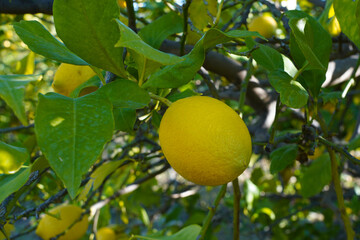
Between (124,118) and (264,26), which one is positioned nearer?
(124,118)

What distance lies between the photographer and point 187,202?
204 cm

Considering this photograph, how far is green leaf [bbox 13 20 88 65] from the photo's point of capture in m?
0.49

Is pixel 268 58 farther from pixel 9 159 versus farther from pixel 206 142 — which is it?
pixel 9 159

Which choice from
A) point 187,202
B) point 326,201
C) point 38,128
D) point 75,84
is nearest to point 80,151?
point 38,128

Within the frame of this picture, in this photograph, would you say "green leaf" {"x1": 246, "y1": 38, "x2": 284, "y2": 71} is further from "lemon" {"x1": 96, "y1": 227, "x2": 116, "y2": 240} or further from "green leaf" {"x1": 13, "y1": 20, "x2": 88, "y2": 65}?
"lemon" {"x1": 96, "y1": 227, "x2": 116, "y2": 240}

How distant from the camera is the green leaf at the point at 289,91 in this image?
0.56 meters

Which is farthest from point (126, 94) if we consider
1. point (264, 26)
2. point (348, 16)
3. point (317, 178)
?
point (264, 26)

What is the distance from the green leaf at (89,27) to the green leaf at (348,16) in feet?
1.25

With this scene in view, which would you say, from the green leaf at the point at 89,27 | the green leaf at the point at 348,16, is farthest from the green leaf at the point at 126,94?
the green leaf at the point at 348,16

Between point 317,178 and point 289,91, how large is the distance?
68 cm

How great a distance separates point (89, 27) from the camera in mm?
468

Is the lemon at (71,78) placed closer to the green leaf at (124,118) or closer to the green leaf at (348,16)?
the green leaf at (124,118)

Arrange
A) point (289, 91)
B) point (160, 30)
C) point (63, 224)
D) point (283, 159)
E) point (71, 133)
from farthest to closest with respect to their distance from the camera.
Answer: point (63, 224)
point (283, 159)
point (160, 30)
point (289, 91)
point (71, 133)

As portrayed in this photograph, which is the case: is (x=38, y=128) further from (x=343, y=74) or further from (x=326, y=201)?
(x=326, y=201)
